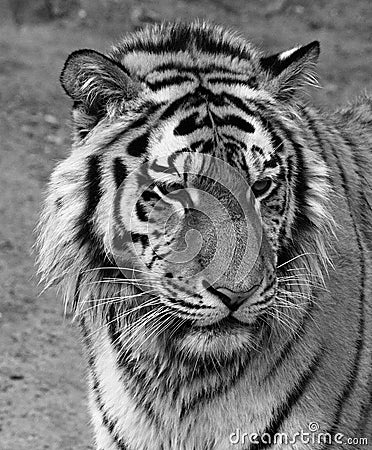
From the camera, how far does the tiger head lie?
7.78ft

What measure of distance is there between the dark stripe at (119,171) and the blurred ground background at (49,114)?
145 centimetres

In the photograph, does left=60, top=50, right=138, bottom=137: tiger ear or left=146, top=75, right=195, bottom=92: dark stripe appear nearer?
left=60, top=50, right=138, bottom=137: tiger ear

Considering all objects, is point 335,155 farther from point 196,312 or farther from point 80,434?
point 80,434

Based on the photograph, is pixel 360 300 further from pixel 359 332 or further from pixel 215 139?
pixel 215 139

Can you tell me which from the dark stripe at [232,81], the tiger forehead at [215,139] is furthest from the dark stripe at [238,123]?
the dark stripe at [232,81]

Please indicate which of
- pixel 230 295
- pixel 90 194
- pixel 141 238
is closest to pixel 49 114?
pixel 90 194

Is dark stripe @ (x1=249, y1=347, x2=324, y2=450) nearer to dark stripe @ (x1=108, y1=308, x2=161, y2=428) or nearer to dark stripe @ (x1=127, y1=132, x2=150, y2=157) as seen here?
dark stripe @ (x1=108, y1=308, x2=161, y2=428)

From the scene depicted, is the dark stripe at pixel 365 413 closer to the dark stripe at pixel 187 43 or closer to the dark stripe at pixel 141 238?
the dark stripe at pixel 141 238

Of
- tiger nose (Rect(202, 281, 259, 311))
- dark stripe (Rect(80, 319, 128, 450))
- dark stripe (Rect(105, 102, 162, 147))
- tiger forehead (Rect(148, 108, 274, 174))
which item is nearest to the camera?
→ tiger nose (Rect(202, 281, 259, 311))

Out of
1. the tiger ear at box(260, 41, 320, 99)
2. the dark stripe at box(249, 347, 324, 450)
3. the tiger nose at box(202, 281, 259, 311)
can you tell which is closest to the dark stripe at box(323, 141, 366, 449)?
the dark stripe at box(249, 347, 324, 450)

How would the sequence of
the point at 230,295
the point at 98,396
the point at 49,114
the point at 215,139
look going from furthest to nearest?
the point at 49,114, the point at 98,396, the point at 215,139, the point at 230,295

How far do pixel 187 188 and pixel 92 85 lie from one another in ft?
1.30

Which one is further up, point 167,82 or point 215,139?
point 167,82

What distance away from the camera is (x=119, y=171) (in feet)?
8.18
